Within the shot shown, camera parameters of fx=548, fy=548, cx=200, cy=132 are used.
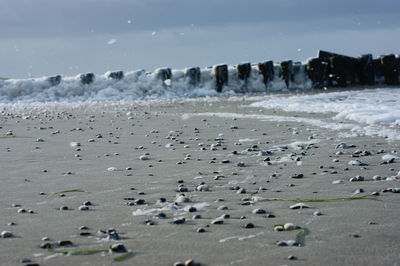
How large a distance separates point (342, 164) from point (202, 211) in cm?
232

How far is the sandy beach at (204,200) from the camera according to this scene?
2.85 metres

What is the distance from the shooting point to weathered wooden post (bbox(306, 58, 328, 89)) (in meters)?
25.1

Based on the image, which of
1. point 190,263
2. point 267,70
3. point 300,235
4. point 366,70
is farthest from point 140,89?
point 190,263

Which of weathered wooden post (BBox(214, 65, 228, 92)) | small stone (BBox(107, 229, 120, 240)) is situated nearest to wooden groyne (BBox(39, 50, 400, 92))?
weathered wooden post (BBox(214, 65, 228, 92))

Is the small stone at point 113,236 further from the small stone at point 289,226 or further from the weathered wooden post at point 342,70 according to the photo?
the weathered wooden post at point 342,70

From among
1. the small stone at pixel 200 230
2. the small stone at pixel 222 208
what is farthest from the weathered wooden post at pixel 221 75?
the small stone at pixel 200 230

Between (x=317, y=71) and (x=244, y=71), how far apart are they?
3.38 metres

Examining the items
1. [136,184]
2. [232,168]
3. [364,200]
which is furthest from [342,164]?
[136,184]

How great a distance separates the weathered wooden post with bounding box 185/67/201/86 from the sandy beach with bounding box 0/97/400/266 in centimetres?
1716

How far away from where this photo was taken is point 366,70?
82.0 feet

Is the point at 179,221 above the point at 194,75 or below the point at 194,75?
below

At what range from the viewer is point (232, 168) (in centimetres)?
572

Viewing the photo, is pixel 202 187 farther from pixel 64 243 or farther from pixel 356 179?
pixel 64 243

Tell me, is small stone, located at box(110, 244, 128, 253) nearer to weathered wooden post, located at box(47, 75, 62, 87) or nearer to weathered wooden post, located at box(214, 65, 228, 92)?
weathered wooden post, located at box(214, 65, 228, 92)
